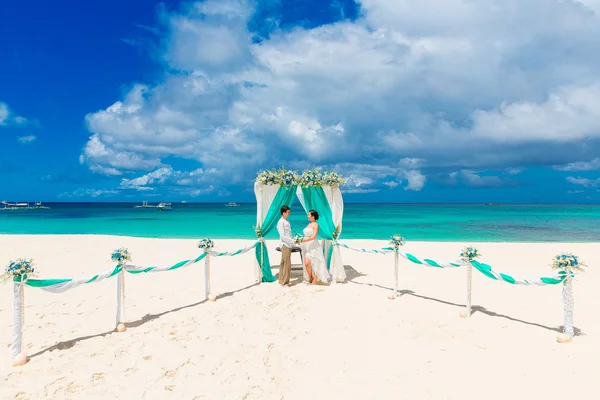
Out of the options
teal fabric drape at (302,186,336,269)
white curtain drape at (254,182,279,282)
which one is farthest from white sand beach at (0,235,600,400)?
teal fabric drape at (302,186,336,269)

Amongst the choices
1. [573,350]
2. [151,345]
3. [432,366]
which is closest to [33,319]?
[151,345]

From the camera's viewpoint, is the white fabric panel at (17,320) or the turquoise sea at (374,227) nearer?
the white fabric panel at (17,320)

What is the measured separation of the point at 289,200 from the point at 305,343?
4454 millimetres

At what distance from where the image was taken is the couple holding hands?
865 centimetres

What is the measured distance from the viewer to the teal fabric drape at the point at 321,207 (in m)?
9.20

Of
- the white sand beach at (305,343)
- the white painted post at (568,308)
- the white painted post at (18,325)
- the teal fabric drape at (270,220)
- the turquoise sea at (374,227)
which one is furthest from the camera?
the turquoise sea at (374,227)

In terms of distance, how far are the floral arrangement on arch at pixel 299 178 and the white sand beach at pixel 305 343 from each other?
8.36 ft

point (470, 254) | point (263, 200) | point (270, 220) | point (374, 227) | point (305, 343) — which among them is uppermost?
point (263, 200)

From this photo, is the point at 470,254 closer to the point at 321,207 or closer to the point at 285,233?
the point at 321,207

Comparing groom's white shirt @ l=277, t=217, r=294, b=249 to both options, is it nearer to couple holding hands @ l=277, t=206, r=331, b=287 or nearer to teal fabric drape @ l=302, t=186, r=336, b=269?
couple holding hands @ l=277, t=206, r=331, b=287

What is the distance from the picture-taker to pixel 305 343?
Result: 5.52 metres

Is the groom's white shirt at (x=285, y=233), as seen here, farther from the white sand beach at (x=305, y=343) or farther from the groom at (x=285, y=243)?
the white sand beach at (x=305, y=343)

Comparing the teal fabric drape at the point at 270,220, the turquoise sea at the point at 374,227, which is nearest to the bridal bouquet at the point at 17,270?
the teal fabric drape at the point at 270,220

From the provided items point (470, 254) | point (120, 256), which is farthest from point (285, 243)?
point (470, 254)
